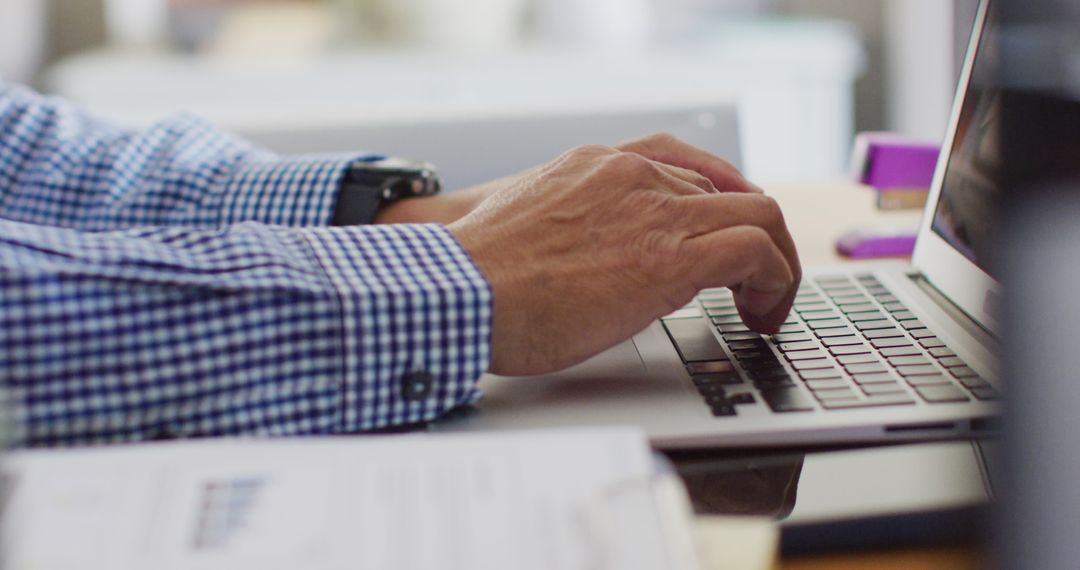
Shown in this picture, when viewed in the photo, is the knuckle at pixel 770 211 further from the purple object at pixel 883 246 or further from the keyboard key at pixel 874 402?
the purple object at pixel 883 246

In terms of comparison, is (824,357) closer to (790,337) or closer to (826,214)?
(790,337)

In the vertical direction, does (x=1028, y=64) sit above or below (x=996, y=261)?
below

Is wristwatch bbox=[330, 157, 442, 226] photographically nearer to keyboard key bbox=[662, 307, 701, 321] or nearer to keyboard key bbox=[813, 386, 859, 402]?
keyboard key bbox=[662, 307, 701, 321]

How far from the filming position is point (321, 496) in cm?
34

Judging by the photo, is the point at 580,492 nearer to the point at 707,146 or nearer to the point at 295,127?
the point at 707,146

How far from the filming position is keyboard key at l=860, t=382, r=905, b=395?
566 mm

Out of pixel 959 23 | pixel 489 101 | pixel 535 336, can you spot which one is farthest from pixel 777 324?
pixel 489 101

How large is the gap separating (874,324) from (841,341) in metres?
0.05

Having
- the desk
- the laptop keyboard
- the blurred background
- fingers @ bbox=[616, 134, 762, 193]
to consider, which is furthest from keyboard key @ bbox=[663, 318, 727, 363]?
the blurred background

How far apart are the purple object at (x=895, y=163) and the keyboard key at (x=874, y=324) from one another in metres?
0.32

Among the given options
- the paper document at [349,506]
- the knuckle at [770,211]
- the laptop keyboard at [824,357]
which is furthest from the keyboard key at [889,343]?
the paper document at [349,506]

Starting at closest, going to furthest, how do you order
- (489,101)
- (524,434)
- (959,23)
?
(524,434), (959,23), (489,101)

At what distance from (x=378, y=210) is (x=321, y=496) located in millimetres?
523

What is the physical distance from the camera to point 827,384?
58cm
